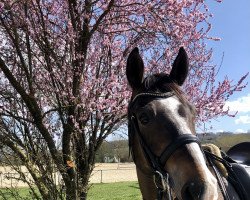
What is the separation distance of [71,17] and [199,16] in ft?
6.65

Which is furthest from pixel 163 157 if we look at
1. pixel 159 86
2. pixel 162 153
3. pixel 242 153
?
pixel 242 153

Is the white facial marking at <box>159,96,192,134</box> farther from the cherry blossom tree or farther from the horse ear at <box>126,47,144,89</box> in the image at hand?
the cherry blossom tree

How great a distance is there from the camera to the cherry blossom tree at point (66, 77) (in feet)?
16.3

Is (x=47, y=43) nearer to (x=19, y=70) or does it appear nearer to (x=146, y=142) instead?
(x=19, y=70)

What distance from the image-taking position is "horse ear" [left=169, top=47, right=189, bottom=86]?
3.25 m

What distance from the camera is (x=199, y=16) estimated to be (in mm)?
6062

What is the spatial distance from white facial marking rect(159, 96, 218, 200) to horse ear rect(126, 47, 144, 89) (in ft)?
1.36

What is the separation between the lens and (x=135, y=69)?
127 inches

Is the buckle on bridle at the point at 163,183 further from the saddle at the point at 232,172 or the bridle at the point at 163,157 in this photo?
the saddle at the point at 232,172

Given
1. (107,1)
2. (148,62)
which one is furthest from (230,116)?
(107,1)

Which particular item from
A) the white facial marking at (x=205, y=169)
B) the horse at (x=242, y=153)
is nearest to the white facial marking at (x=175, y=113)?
the white facial marking at (x=205, y=169)

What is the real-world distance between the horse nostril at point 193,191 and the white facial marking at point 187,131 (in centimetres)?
5

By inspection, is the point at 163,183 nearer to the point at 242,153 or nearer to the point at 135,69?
the point at 135,69

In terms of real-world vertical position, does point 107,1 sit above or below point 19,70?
above
